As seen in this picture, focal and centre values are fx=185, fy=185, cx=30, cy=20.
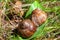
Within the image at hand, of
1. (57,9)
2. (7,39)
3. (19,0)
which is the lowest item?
(7,39)

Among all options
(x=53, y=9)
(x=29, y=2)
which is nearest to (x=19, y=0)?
(x=29, y=2)

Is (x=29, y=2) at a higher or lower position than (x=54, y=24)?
higher

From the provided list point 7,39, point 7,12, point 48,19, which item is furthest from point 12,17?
point 48,19

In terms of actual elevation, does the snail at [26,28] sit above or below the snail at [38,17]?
below

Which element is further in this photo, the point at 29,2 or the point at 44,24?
the point at 29,2

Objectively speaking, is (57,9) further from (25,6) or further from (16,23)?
(16,23)

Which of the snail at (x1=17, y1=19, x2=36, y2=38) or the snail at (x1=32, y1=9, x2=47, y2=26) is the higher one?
the snail at (x1=32, y1=9, x2=47, y2=26)
